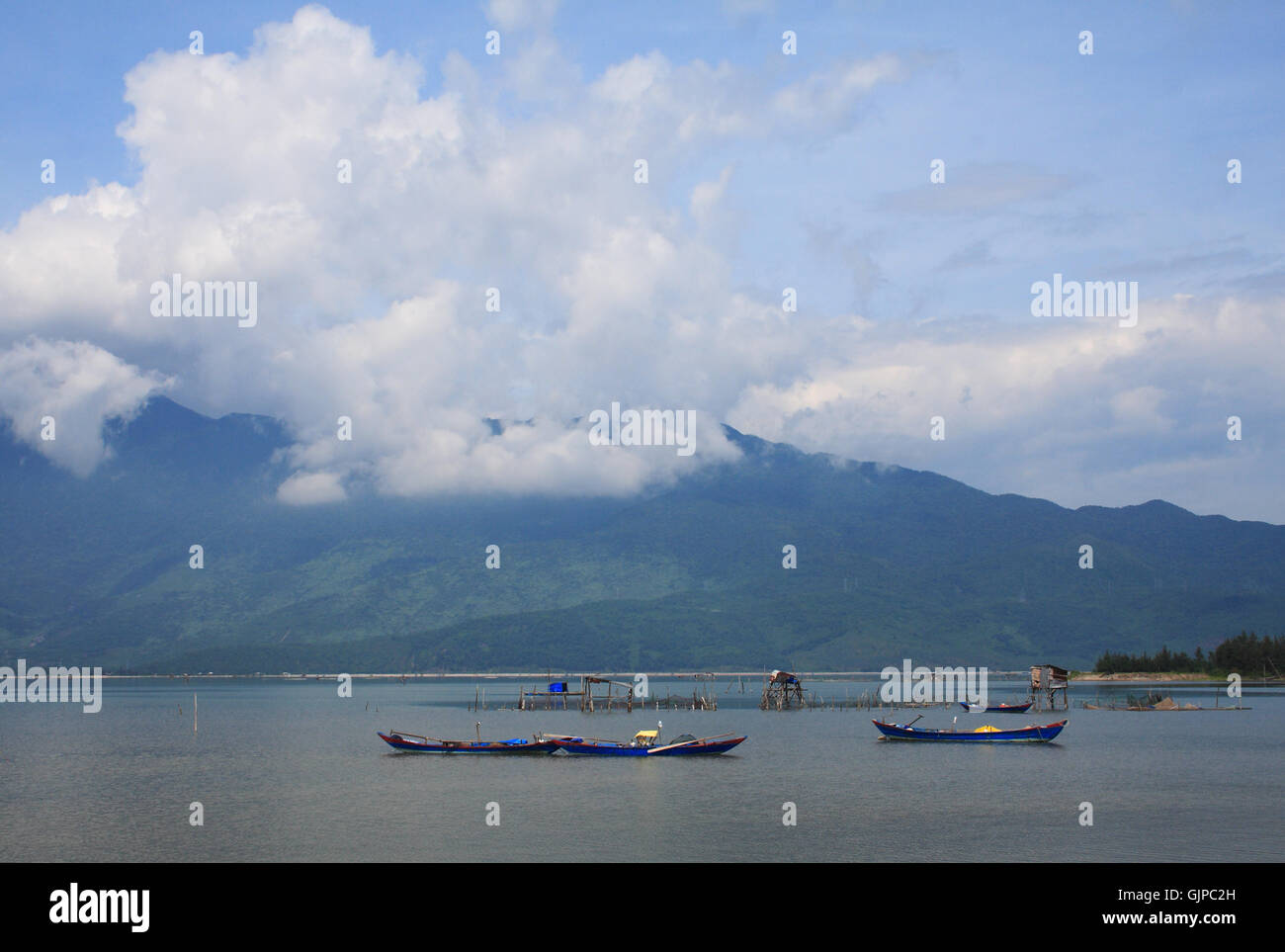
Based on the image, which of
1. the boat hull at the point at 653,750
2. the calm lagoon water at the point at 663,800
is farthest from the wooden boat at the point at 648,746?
the calm lagoon water at the point at 663,800

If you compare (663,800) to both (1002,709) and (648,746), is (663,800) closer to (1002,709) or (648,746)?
(648,746)

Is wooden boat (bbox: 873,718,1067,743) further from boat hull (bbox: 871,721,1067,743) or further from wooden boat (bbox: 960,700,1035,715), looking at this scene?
wooden boat (bbox: 960,700,1035,715)

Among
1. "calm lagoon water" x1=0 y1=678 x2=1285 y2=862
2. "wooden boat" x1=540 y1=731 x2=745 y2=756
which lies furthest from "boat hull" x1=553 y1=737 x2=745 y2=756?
"calm lagoon water" x1=0 y1=678 x2=1285 y2=862

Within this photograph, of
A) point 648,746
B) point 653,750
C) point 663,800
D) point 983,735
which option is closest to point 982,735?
point 983,735

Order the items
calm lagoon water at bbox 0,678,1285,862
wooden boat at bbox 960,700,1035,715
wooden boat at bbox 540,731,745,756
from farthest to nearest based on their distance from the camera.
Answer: wooden boat at bbox 960,700,1035,715, wooden boat at bbox 540,731,745,756, calm lagoon water at bbox 0,678,1285,862

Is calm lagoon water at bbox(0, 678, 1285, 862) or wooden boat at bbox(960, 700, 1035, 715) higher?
calm lagoon water at bbox(0, 678, 1285, 862)

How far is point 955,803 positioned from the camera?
190 feet

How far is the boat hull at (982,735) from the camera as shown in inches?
3647

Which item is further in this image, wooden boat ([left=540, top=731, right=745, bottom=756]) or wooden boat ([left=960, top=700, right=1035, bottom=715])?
wooden boat ([left=960, top=700, right=1035, bottom=715])

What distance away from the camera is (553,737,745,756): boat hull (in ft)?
271

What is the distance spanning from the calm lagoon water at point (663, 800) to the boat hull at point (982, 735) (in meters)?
1.57

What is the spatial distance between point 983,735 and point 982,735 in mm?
81

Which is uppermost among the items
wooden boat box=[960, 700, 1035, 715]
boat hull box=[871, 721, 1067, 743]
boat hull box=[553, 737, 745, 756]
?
boat hull box=[553, 737, 745, 756]
